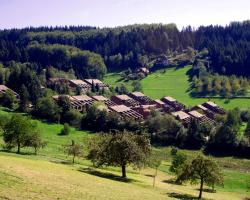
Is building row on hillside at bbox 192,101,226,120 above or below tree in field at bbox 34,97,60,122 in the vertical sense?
above

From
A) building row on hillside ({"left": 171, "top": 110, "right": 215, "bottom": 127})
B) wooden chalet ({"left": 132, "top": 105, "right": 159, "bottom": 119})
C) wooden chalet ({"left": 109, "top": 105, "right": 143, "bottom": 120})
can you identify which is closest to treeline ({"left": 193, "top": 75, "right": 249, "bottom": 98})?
building row on hillside ({"left": 171, "top": 110, "right": 215, "bottom": 127})

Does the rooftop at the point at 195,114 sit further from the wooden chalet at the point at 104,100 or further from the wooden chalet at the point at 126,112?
the wooden chalet at the point at 104,100

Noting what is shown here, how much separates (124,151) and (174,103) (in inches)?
4116

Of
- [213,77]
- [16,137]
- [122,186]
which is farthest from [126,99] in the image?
[122,186]

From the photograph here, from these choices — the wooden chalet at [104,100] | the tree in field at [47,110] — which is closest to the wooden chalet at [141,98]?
the wooden chalet at [104,100]

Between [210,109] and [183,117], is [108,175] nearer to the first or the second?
[183,117]

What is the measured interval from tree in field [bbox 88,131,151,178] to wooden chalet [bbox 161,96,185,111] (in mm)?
96016

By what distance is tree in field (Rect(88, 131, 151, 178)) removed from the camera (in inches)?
2598

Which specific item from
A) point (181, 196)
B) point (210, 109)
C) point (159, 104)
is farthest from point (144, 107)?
point (181, 196)

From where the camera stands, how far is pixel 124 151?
2596 inches

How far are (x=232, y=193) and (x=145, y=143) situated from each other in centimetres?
1615

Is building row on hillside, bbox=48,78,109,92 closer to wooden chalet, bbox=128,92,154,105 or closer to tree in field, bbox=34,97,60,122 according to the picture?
wooden chalet, bbox=128,92,154,105

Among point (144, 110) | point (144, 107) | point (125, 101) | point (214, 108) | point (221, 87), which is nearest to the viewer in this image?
point (144, 110)

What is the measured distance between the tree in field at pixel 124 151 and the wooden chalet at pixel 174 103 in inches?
3780
